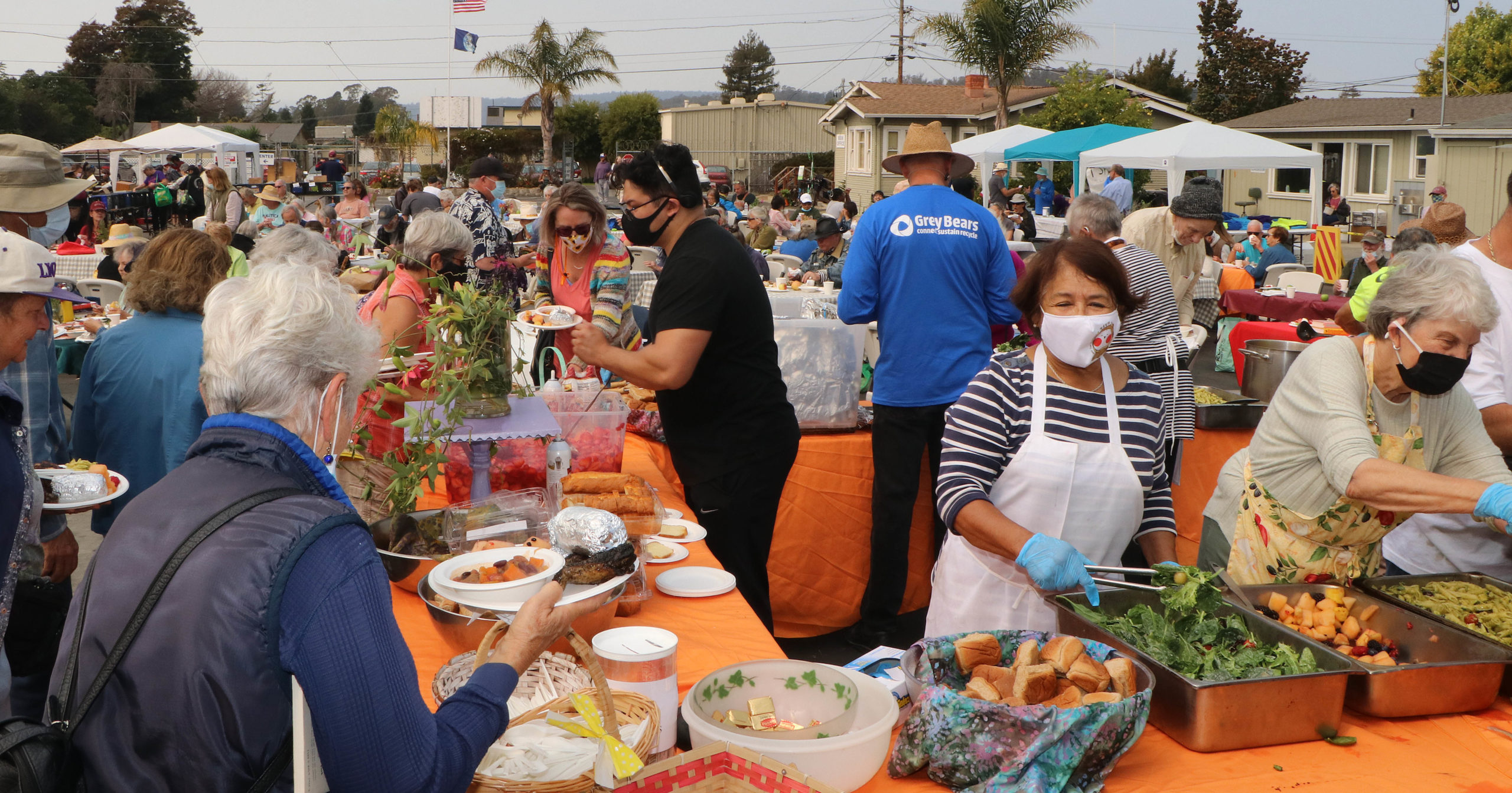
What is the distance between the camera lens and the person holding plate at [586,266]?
4.71 m

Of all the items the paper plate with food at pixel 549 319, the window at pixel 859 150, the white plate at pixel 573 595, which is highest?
the window at pixel 859 150

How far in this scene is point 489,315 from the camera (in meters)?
3.03

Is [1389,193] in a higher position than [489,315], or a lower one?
higher

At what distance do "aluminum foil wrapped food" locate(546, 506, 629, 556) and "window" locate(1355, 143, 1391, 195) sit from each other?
3074 centimetres

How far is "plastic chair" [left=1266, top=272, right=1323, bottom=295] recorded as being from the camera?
11.0 metres

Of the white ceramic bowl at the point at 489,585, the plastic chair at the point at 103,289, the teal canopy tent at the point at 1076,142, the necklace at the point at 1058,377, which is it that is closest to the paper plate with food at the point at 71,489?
the white ceramic bowl at the point at 489,585

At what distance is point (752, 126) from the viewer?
53.1m

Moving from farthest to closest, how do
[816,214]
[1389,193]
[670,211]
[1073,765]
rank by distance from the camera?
1. [1389,193]
2. [816,214]
3. [670,211]
4. [1073,765]

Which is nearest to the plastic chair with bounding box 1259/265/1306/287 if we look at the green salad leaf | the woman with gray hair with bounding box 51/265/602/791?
the green salad leaf

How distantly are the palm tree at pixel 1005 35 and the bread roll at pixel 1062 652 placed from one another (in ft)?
85.5

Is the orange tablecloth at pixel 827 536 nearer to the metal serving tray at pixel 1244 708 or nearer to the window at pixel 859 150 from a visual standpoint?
the metal serving tray at pixel 1244 708

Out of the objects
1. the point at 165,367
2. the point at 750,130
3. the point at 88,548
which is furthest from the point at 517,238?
the point at 750,130

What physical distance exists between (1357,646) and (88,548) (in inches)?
223

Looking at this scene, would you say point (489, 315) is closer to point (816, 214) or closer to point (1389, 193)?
point (816, 214)
